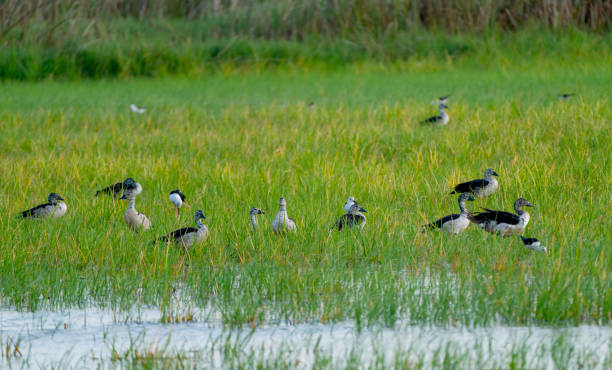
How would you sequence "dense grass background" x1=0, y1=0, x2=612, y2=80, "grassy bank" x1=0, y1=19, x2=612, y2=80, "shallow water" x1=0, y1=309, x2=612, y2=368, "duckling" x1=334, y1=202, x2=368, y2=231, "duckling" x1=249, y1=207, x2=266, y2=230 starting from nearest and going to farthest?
"shallow water" x1=0, y1=309, x2=612, y2=368 < "duckling" x1=334, y1=202, x2=368, y2=231 < "duckling" x1=249, y1=207, x2=266, y2=230 < "grassy bank" x1=0, y1=19, x2=612, y2=80 < "dense grass background" x1=0, y1=0, x2=612, y2=80

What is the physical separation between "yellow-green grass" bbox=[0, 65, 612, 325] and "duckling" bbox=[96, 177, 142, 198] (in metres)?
0.19

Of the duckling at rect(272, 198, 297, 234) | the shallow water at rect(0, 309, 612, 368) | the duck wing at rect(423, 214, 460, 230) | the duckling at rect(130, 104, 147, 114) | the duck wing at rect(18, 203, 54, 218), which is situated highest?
the duckling at rect(130, 104, 147, 114)

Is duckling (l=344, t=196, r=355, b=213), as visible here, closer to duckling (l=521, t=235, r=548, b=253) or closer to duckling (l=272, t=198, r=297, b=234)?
duckling (l=272, t=198, r=297, b=234)

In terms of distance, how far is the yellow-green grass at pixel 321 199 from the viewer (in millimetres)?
5492

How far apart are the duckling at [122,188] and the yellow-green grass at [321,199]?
0.19 metres

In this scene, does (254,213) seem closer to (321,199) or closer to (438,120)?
(321,199)

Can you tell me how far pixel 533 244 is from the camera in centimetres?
634

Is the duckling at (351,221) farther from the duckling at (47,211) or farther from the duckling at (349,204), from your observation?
the duckling at (47,211)

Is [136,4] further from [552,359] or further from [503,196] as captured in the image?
[552,359]

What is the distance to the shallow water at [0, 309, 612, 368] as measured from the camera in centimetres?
443

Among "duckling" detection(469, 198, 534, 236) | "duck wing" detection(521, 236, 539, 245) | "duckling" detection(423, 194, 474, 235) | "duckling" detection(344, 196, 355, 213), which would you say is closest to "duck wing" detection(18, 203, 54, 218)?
"duckling" detection(344, 196, 355, 213)

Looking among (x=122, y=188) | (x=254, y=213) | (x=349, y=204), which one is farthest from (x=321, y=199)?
(x=122, y=188)

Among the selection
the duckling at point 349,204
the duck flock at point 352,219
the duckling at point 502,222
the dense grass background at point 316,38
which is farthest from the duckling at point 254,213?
the dense grass background at point 316,38

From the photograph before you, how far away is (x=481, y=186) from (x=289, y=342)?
3937mm
